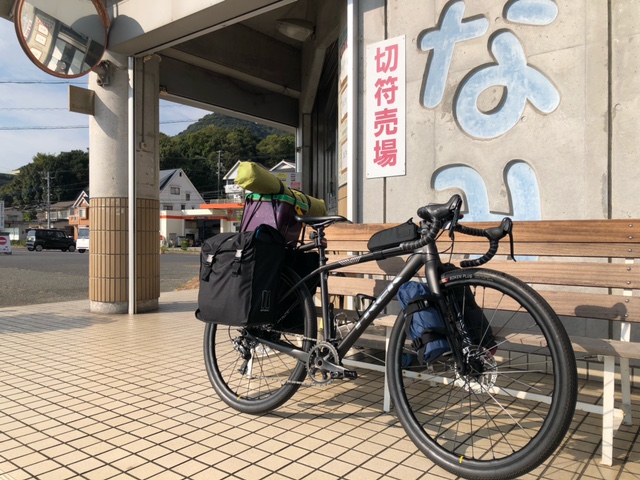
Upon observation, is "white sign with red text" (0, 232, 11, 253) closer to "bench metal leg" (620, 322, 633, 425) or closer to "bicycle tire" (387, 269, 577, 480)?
"bicycle tire" (387, 269, 577, 480)

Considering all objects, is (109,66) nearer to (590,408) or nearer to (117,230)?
(117,230)

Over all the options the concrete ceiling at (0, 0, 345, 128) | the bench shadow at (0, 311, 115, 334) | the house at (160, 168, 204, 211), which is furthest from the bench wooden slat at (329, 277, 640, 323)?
the house at (160, 168, 204, 211)

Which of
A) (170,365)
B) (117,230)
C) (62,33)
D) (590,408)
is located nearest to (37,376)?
(170,365)

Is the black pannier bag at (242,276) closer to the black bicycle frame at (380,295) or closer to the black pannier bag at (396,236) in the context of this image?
the black bicycle frame at (380,295)

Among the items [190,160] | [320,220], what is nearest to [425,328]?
[320,220]

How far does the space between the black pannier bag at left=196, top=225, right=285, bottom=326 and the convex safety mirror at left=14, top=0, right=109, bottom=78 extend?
4.89 m

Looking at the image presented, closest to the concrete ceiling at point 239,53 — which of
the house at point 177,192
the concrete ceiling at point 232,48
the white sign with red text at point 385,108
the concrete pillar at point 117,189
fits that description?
the concrete ceiling at point 232,48

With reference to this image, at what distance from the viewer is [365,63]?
15.2 ft

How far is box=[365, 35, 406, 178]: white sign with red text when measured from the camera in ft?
14.5

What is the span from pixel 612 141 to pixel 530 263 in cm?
134

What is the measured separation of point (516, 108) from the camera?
384cm

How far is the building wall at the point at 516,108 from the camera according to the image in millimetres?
3461

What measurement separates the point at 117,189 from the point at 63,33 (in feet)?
6.65

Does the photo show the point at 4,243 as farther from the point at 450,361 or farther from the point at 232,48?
the point at 450,361
